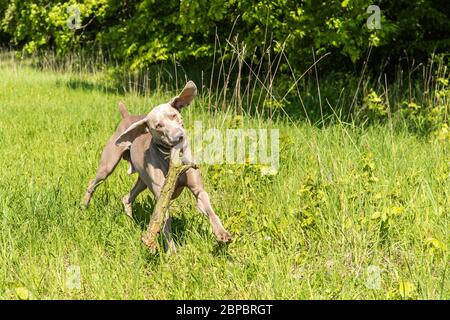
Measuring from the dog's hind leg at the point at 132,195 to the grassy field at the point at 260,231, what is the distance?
0.38 feet

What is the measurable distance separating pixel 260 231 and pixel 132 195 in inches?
48.3

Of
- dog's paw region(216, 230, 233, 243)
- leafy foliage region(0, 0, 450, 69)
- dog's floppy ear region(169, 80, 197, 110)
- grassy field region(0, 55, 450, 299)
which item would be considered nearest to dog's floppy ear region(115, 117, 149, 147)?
dog's floppy ear region(169, 80, 197, 110)

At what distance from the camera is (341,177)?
13.9 ft

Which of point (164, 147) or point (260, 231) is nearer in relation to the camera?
point (164, 147)

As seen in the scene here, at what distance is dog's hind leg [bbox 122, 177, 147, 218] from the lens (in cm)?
427

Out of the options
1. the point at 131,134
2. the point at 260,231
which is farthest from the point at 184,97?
the point at 260,231

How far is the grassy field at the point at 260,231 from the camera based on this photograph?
10.1 feet

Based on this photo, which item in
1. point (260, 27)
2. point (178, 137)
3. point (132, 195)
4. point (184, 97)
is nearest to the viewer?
point (178, 137)

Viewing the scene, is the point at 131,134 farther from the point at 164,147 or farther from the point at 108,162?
the point at 108,162

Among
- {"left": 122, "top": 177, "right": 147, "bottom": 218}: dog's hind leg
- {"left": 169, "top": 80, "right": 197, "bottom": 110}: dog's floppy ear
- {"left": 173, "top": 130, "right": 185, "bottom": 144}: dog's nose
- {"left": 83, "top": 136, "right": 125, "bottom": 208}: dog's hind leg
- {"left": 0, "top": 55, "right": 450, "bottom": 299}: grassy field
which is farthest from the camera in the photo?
{"left": 83, "top": 136, "right": 125, "bottom": 208}: dog's hind leg

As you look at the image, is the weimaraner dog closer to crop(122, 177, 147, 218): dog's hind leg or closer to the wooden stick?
the wooden stick

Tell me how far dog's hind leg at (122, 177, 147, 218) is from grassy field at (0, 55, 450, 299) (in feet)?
0.38

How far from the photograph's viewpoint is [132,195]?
171 inches

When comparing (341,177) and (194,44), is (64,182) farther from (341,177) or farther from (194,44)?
(194,44)
